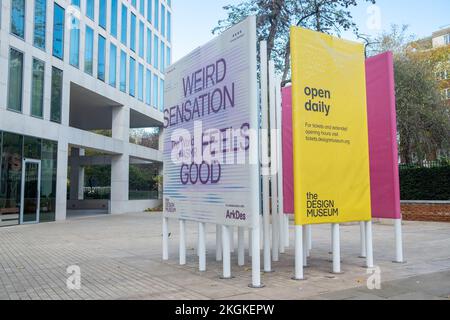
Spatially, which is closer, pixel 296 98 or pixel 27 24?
pixel 296 98

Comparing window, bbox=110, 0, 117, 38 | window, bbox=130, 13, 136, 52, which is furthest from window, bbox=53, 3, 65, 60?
window, bbox=130, 13, 136, 52

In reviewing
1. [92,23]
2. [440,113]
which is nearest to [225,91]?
[92,23]

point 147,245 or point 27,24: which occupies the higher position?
point 27,24

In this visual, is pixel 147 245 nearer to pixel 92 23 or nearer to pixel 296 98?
pixel 296 98

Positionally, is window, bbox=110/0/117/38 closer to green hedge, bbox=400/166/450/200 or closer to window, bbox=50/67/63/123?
window, bbox=50/67/63/123

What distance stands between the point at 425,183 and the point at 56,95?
67.3ft

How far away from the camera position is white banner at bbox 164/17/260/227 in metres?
6.73

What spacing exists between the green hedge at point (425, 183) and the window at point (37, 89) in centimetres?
2013

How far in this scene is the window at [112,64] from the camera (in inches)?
1160

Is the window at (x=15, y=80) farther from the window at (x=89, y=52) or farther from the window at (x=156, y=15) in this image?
the window at (x=156, y=15)

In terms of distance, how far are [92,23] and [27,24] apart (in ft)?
22.7

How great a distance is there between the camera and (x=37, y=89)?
69.5 feet

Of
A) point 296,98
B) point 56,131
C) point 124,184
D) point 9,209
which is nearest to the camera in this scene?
point 296,98
